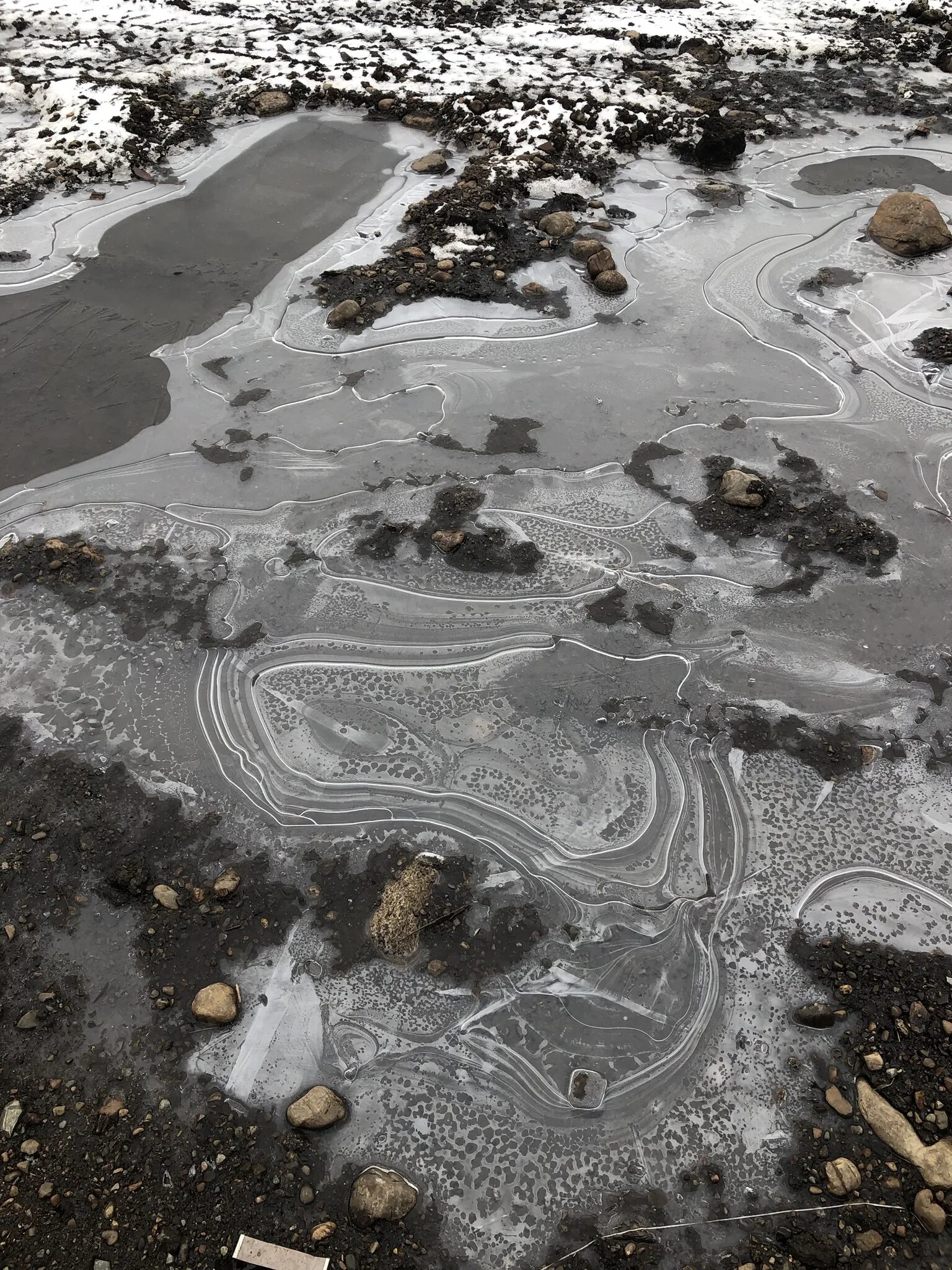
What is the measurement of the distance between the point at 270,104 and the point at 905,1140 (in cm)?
856

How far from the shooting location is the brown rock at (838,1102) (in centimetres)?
222

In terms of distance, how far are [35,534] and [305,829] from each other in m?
2.31

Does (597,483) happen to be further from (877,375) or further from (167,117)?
(167,117)

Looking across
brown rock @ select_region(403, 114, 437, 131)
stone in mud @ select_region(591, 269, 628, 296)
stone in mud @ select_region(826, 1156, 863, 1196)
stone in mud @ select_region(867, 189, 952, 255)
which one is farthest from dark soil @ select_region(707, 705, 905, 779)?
brown rock @ select_region(403, 114, 437, 131)

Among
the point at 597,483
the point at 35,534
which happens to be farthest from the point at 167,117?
the point at 597,483

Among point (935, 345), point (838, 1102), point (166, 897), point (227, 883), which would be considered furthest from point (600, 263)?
point (838, 1102)

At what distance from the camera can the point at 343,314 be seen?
479cm

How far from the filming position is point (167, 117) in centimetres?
652

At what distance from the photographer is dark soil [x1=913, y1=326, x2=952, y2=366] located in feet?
15.0

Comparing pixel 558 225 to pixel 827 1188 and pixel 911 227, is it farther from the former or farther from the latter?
pixel 827 1188

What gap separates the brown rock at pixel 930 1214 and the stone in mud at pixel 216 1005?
7.05ft

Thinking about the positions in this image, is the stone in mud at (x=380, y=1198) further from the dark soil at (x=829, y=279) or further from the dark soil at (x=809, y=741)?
the dark soil at (x=829, y=279)

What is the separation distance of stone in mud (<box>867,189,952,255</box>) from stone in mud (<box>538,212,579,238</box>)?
91.5 inches

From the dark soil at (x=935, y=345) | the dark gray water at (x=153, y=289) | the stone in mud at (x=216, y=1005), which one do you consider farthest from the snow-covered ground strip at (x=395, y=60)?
the stone in mud at (x=216, y=1005)
